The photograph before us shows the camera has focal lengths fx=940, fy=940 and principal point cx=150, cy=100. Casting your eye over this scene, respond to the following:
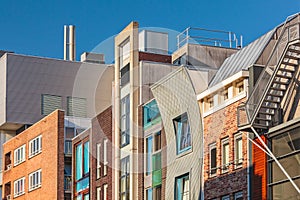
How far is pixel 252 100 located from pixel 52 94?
48.7m

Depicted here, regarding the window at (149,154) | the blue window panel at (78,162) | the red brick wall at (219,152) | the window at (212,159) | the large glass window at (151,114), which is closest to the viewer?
the red brick wall at (219,152)

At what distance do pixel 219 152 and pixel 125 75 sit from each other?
16395 millimetres

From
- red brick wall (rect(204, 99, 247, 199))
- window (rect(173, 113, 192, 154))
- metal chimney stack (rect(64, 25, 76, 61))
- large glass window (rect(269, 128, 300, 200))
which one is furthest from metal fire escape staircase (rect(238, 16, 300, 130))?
metal chimney stack (rect(64, 25, 76, 61))

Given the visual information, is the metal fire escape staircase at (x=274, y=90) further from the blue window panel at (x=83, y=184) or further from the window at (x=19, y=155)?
the window at (x=19, y=155)

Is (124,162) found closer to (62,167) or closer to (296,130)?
(62,167)

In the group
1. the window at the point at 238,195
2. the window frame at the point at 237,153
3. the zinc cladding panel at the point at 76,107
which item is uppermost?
the zinc cladding panel at the point at 76,107

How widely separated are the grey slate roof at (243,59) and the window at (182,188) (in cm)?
542

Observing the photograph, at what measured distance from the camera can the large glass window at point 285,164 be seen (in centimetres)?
4144

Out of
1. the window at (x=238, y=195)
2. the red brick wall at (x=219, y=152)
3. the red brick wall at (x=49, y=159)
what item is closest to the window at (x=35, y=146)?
the red brick wall at (x=49, y=159)

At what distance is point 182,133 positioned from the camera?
53.1m

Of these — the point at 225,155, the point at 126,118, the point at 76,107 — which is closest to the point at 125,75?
the point at 126,118

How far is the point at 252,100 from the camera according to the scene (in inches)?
1703

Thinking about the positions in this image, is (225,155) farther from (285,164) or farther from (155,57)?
(155,57)

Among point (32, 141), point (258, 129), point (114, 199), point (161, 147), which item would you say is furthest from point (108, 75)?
point (258, 129)
